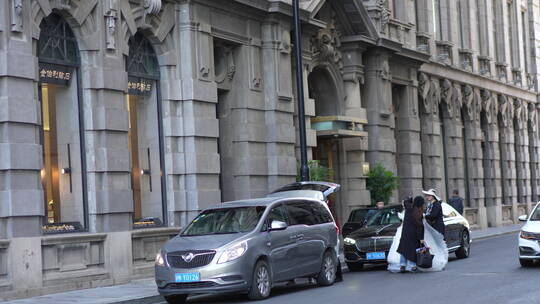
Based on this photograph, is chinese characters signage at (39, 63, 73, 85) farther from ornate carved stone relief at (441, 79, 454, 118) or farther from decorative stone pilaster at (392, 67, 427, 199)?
ornate carved stone relief at (441, 79, 454, 118)

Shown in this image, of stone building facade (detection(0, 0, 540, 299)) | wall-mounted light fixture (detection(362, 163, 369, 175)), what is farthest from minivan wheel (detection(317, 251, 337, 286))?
wall-mounted light fixture (detection(362, 163, 369, 175))

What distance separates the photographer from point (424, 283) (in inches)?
750

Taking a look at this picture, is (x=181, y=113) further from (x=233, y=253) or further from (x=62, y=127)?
(x=233, y=253)

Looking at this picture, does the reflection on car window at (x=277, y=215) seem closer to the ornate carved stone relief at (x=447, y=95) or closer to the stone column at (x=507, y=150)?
the ornate carved stone relief at (x=447, y=95)

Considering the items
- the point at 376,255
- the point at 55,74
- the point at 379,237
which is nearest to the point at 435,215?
the point at 379,237

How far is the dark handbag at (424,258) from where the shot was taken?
21656 millimetres

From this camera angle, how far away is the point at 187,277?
1700 cm

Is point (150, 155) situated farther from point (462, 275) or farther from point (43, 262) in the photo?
point (462, 275)

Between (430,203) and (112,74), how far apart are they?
294 inches

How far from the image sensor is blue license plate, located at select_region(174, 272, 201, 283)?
16.9 metres

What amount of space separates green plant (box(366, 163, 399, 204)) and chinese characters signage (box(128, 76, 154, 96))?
471 inches

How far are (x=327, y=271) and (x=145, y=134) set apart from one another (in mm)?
6803

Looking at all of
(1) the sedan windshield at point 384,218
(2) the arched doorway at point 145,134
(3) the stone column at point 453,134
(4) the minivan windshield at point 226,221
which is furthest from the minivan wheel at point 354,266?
(3) the stone column at point 453,134

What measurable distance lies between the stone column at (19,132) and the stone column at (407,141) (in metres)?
20.6
